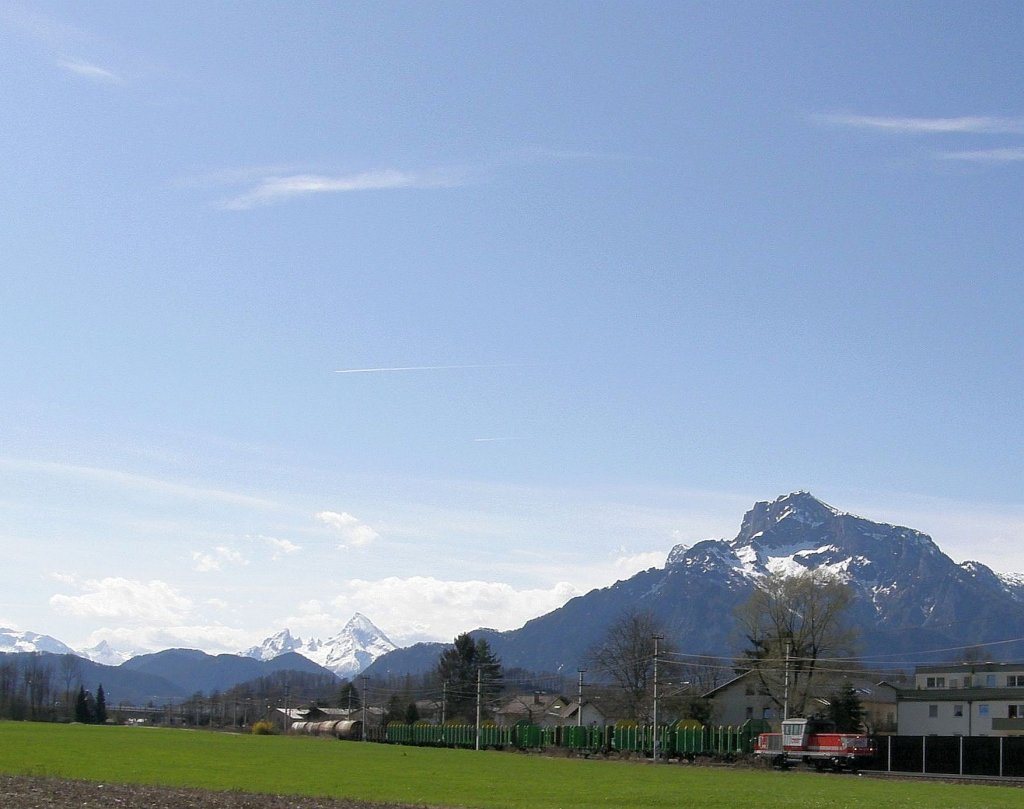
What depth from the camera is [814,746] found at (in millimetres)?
78500

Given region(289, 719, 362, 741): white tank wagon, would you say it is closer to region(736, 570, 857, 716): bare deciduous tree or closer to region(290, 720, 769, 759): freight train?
region(290, 720, 769, 759): freight train

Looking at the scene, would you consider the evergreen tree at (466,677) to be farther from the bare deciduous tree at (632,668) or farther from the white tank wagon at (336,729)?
the bare deciduous tree at (632,668)

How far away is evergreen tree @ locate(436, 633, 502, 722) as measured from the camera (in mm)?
189125

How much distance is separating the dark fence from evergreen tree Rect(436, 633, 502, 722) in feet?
360

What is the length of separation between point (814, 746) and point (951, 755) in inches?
349

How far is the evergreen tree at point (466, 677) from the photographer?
18912 centimetres

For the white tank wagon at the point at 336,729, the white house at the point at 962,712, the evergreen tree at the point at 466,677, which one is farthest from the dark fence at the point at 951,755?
the evergreen tree at the point at 466,677

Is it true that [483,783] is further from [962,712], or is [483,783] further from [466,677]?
[466,677]

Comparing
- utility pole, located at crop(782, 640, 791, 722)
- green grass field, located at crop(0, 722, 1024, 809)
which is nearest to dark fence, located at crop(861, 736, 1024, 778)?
green grass field, located at crop(0, 722, 1024, 809)

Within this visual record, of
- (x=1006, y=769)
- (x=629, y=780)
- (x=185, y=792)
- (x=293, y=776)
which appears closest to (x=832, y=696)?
(x=1006, y=769)

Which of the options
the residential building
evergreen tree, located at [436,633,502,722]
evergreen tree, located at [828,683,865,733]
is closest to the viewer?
evergreen tree, located at [828,683,865,733]

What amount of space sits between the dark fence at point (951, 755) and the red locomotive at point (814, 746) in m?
1.71

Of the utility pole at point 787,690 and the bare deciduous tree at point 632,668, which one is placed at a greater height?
the utility pole at point 787,690

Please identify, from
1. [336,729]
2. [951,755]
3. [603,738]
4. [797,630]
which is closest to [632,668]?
[797,630]
